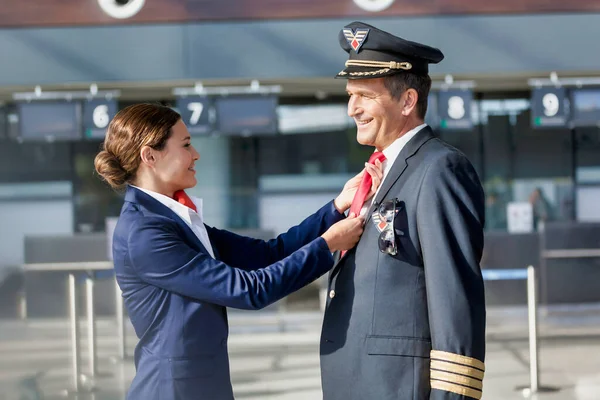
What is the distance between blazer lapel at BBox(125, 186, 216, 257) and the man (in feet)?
1.29

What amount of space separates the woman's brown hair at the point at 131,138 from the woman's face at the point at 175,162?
0.02 meters

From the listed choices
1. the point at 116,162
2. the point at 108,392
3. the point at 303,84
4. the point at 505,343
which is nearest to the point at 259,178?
the point at 303,84

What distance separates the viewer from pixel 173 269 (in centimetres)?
204

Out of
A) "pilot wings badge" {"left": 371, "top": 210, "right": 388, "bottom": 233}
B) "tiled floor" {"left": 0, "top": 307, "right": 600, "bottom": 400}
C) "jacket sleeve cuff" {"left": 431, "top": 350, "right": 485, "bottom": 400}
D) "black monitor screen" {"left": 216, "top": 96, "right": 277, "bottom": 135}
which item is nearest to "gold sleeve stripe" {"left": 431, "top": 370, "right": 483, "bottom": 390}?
"jacket sleeve cuff" {"left": 431, "top": 350, "right": 485, "bottom": 400}

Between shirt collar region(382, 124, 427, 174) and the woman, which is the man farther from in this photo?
the woman

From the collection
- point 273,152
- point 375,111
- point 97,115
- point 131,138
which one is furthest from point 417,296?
point 273,152

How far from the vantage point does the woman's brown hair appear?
2160 mm

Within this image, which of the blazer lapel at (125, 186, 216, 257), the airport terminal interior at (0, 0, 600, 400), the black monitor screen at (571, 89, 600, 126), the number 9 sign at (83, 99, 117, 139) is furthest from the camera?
the black monitor screen at (571, 89, 600, 126)

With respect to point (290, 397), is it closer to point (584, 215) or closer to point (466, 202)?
point (466, 202)

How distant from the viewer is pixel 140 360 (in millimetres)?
2145

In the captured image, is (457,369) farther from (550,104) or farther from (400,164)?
(550,104)

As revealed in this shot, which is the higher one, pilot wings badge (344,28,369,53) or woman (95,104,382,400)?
pilot wings badge (344,28,369,53)

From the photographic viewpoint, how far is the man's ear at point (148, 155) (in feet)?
7.06

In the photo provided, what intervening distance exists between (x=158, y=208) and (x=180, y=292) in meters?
0.24
